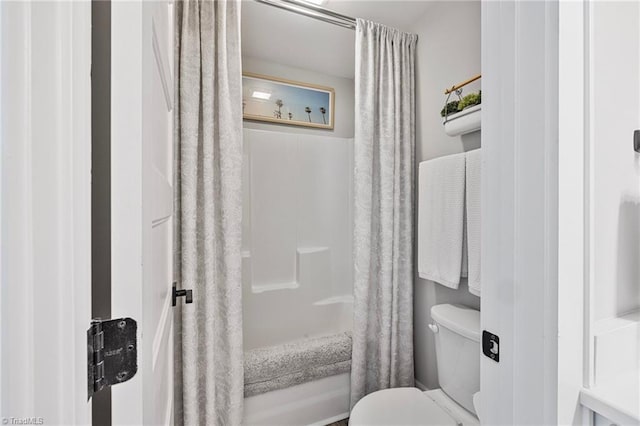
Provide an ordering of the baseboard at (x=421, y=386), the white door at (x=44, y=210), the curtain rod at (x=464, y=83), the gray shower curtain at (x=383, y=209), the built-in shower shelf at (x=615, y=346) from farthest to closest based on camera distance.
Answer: the baseboard at (x=421, y=386) → the gray shower curtain at (x=383, y=209) → the curtain rod at (x=464, y=83) → the built-in shower shelf at (x=615, y=346) → the white door at (x=44, y=210)

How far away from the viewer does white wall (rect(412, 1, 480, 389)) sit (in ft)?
5.06

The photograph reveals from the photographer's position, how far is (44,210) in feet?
1.03

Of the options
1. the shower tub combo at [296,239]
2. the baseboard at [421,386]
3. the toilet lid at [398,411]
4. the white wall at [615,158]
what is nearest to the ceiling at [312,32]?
the shower tub combo at [296,239]

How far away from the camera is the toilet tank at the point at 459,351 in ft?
4.28

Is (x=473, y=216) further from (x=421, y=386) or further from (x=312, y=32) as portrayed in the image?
(x=312, y=32)

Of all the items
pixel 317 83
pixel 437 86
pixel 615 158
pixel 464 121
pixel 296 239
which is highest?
pixel 317 83

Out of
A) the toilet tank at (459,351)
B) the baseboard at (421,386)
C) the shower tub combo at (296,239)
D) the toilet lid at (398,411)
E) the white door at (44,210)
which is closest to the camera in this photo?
the white door at (44,210)

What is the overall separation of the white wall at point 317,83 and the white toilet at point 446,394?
1566 mm

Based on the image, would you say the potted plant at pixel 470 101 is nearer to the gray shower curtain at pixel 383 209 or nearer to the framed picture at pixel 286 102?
the gray shower curtain at pixel 383 209

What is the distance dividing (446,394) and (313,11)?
2.02m

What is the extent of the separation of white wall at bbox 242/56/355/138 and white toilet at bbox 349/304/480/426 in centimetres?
157

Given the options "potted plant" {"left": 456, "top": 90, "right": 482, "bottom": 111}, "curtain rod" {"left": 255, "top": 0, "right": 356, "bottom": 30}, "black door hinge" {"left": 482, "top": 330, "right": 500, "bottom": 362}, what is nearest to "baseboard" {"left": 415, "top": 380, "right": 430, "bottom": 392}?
"black door hinge" {"left": 482, "top": 330, "right": 500, "bottom": 362}

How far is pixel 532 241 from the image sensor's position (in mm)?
640

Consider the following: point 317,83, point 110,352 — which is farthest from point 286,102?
point 110,352
